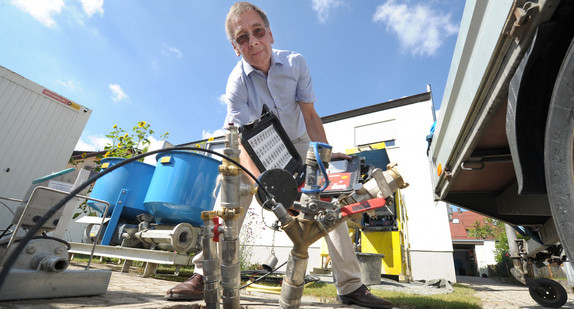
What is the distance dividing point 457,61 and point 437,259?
5.94 meters

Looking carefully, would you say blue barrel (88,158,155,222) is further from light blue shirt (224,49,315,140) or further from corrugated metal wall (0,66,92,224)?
light blue shirt (224,49,315,140)

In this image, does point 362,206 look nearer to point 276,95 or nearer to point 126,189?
point 276,95

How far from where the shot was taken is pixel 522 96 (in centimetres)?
89

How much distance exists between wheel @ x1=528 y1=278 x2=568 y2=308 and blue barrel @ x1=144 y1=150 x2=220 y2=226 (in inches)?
129

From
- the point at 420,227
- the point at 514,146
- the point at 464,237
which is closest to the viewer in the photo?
the point at 514,146

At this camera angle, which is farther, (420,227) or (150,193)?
(420,227)

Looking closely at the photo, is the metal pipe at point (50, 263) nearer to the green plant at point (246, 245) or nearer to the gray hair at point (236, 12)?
the gray hair at point (236, 12)

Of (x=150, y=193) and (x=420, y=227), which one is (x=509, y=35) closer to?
(x=150, y=193)

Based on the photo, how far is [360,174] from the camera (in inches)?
62.3

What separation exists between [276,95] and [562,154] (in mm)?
1512

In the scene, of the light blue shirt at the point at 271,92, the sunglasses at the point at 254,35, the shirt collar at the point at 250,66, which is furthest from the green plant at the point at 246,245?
the sunglasses at the point at 254,35

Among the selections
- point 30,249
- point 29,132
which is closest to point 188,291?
point 30,249

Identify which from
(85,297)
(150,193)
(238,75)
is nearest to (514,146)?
(238,75)

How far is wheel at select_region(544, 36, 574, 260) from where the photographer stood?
0.77m
